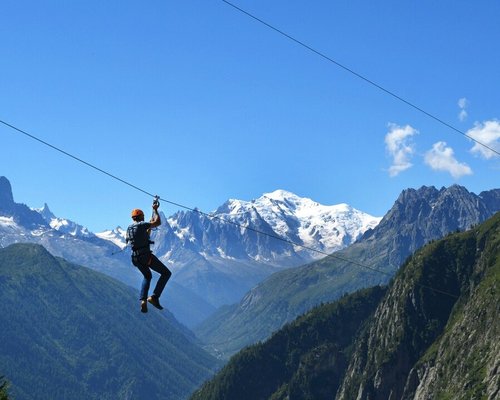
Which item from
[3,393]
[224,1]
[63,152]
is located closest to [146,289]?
[63,152]

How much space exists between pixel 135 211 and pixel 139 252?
1.81m

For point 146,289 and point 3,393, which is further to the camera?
point 3,393

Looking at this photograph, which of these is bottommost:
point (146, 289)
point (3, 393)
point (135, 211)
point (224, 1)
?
point (3, 393)

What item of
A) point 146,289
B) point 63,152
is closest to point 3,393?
point 63,152

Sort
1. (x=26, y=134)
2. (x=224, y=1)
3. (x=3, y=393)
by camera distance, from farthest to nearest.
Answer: (x=3, y=393) < (x=224, y=1) < (x=26, y=134)

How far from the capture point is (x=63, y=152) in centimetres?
4269

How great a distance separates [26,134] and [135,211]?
10447 mm

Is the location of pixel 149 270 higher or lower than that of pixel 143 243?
lower

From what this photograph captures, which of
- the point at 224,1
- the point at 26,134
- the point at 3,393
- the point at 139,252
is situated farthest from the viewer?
the point at 3,393

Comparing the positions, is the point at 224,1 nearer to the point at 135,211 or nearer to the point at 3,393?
the point at 135,211

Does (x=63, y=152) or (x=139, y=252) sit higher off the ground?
(x=63, y=152)

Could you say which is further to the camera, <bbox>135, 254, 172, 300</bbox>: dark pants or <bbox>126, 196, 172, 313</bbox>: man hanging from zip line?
<bbox>135, 254, 172, 300</bbox>: dark pants

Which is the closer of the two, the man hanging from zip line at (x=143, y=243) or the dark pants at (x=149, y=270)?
the man hanging from zip line at (x=143, y=243)

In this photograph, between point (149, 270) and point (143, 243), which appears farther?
point (149, 270)
